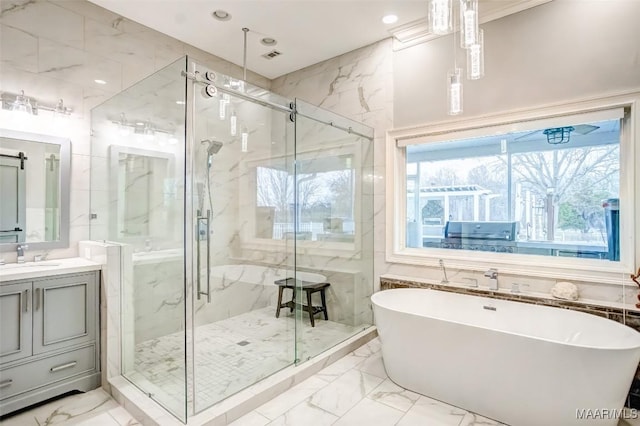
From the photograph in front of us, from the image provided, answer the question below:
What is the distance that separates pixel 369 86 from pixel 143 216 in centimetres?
261

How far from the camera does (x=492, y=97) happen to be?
9.51 ft

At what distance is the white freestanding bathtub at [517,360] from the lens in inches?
71.7

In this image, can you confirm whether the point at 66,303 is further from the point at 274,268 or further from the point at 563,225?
the point at 563,225

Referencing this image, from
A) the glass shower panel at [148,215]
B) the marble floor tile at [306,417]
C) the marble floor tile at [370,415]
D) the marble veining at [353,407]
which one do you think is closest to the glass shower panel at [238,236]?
the glass shower panel at [148,215]

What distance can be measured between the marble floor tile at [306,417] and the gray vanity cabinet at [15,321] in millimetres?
1720

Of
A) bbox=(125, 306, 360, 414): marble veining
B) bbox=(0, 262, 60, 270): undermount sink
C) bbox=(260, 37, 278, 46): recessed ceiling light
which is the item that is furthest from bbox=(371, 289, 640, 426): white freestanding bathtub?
bbox=(260, 37, 278, 46): recessed ceiling light

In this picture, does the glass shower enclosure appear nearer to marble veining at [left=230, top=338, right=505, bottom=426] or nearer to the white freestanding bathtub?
marble veining at [left=230, top=338, right=505, bottom=426]

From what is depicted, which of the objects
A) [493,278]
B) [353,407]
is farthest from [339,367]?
[493,278]

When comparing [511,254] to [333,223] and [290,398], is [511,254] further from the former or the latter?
[290,398]

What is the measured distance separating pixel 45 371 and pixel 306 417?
182cm

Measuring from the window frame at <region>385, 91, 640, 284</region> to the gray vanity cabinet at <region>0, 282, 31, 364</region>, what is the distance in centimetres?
296

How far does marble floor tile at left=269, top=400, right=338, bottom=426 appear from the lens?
2.07 m

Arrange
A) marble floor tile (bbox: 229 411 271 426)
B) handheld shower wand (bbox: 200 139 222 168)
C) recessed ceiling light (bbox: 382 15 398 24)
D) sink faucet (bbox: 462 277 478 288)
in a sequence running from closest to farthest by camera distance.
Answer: marble floor tile (bbox: 229 411 271 426), handheld shower wand (bbox: 200 139 222 168), sink faucet (bbox: 462 277 478 288), recessed ceiling light (bbox: 382 15 398 24)

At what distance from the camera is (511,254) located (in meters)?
2.93
